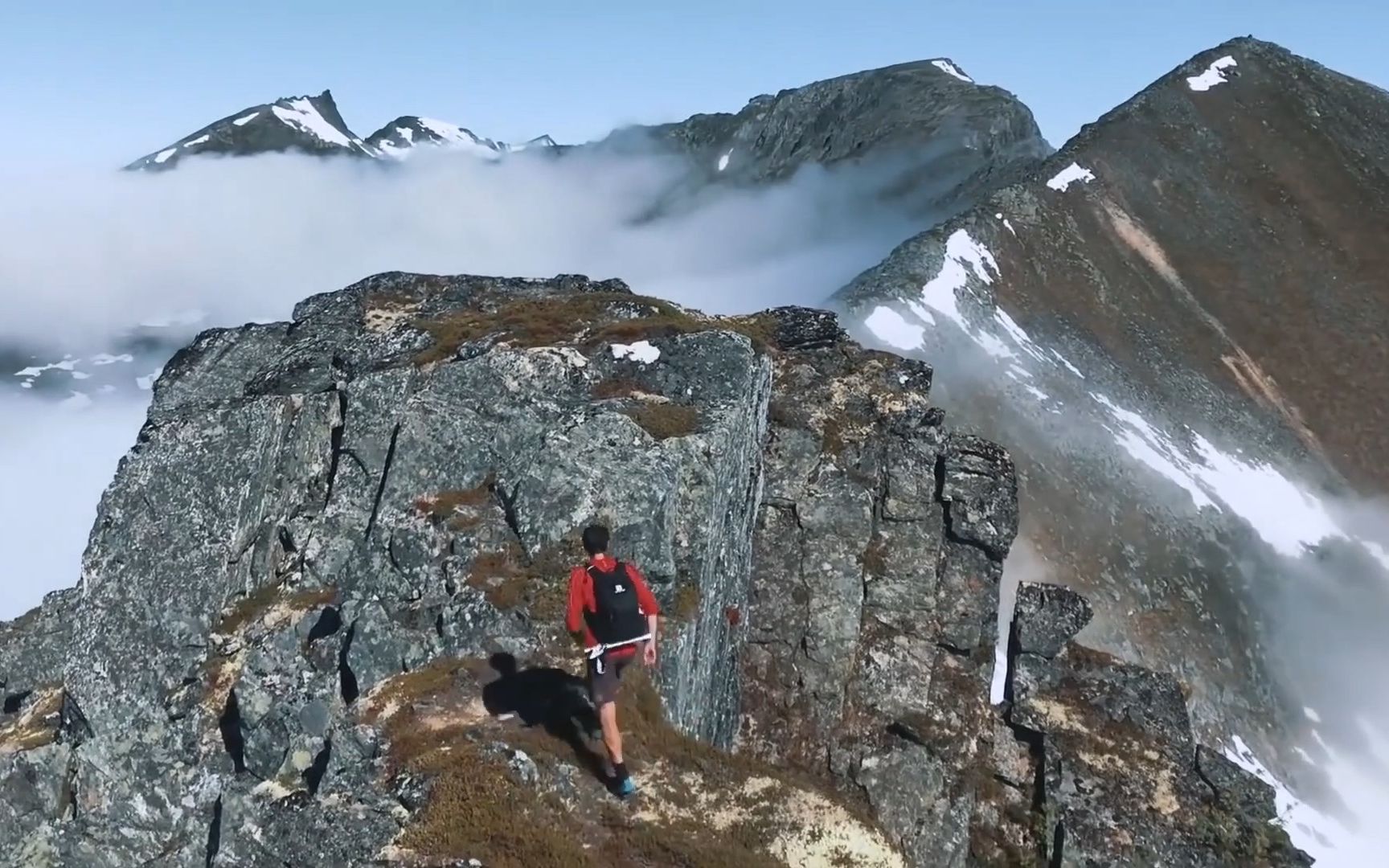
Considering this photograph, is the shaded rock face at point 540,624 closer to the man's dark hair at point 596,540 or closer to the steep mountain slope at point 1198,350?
the man's dark hair at point 596,540

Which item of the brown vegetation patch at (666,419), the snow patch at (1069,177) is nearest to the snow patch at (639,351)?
the brown vegetation patch at (666,419)

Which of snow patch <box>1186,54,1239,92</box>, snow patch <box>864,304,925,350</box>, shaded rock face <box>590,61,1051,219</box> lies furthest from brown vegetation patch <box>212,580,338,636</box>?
snow patch <box>1186,54,1239,92</box>

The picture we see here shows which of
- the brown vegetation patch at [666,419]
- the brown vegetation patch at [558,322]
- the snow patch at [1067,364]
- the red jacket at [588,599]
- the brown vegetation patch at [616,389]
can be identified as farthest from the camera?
the snow patch at [1067,364]

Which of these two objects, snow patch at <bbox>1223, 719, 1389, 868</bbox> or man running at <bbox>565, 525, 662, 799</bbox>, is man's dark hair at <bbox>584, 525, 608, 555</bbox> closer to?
man running at <bbox>565, 525, 662, 799</bbox>

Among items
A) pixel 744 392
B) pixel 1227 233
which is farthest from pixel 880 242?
pixel 744 392

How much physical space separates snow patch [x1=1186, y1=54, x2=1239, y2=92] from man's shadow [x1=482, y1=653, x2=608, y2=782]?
11304 cm

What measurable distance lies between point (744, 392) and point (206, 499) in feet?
46.2

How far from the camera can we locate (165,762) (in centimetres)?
2220

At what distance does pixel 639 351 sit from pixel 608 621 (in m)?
13.0

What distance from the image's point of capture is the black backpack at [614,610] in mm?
14789

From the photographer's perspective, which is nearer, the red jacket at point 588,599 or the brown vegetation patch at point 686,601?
the red jacket at point 588,599

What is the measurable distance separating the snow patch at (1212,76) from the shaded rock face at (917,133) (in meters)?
18.5

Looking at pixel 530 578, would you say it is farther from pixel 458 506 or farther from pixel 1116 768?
pixel 1116 768

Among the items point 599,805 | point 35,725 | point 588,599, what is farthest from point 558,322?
point 35,725
